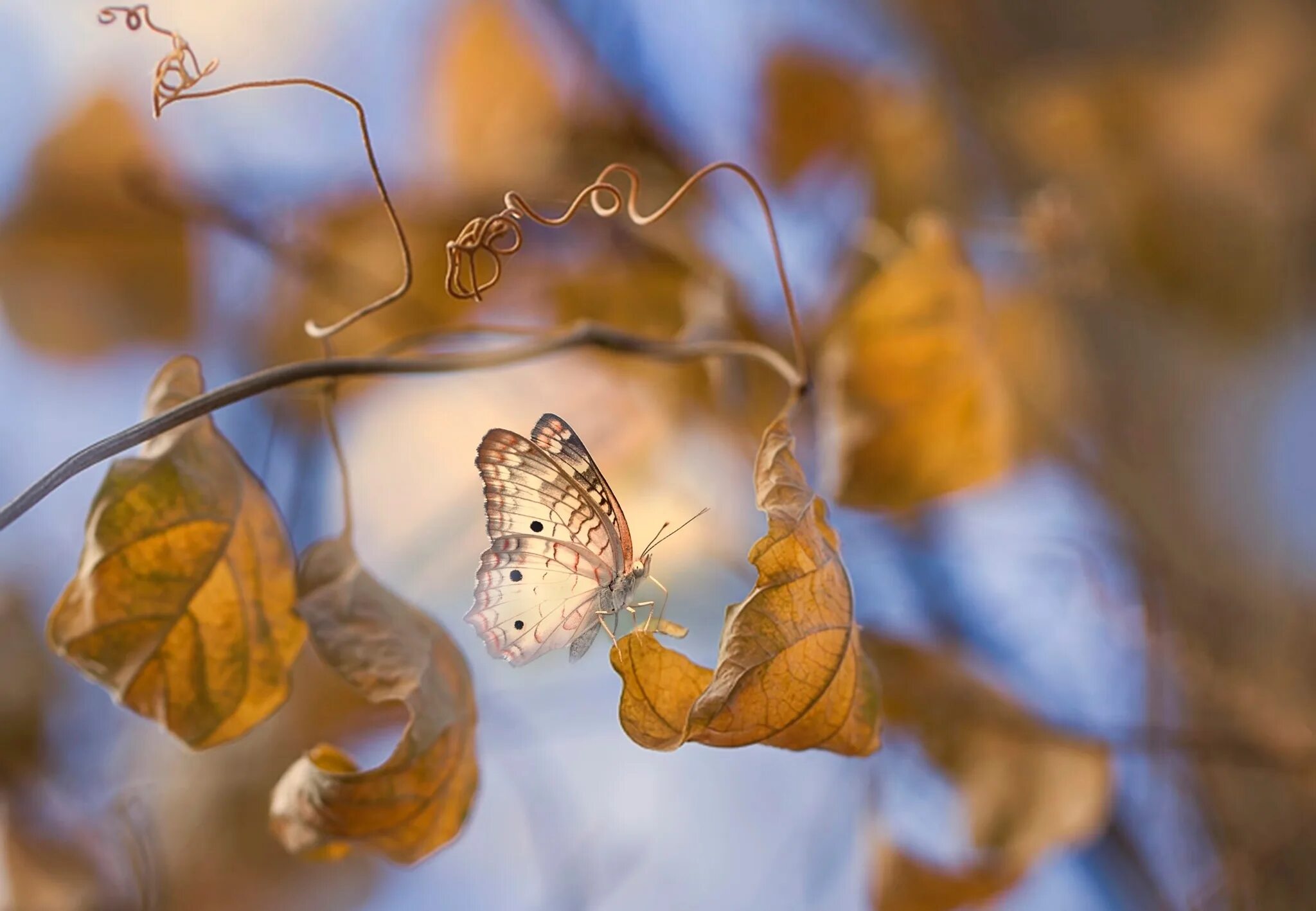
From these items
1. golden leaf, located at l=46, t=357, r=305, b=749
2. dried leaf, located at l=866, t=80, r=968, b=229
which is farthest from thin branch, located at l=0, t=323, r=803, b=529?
dried leaf, located at l=866, t=80, r=968, b=229

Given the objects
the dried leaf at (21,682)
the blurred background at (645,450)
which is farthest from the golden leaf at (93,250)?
the dried leaf at (21,682)

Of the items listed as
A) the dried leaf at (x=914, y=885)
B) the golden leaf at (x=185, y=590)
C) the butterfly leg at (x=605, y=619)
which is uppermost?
the butterfly leg at (x=605, y=619)

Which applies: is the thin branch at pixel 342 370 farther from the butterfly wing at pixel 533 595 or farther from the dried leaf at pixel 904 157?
the dried leaf at pixel 904 157

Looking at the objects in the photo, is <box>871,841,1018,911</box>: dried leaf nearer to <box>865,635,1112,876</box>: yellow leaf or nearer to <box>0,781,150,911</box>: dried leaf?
<box>865,635,1112,876</box>: yellow leaf

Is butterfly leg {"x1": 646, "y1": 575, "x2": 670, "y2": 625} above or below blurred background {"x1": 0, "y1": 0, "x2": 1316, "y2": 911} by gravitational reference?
above

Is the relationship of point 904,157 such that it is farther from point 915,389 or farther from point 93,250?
point 93,250

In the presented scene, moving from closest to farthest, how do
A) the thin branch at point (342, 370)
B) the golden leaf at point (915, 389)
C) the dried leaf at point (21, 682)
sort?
the thin branch at point (342, 370) → the golden leaf at point (915, 389) → the dried leaf at point (21, 682)
